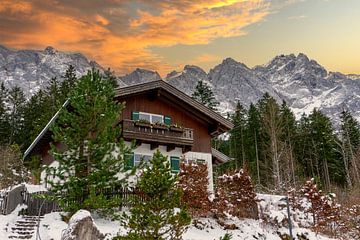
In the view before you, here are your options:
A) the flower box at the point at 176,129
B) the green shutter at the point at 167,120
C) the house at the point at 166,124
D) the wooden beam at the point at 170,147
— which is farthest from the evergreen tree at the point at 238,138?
the wooden beam at the point at 170,147

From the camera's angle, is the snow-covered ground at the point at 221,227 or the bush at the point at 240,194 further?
the bush at the point at 240,194

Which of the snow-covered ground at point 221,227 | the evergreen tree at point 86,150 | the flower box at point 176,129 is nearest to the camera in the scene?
the evergreen tree at point 86,150

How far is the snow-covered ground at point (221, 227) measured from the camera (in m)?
17.8

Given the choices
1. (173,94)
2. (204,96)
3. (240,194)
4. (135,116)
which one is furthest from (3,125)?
(240,194)

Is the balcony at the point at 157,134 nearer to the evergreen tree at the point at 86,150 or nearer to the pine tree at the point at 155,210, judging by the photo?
the evergreen tree at the point at 86,150

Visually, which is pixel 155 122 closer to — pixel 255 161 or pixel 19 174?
pixel 19 174

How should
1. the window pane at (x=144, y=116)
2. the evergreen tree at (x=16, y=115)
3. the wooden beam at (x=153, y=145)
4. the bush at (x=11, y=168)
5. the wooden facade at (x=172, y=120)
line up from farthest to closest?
the evergreen tree at (x=16, y=115), the bush at (x=11, y=168), the window pane at (x=144, y=116), the wooden beam at (x=153, y=145), the wooden facade at (x=172, y=120)

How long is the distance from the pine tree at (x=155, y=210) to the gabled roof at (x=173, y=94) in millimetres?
12477

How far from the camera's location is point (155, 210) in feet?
43.2

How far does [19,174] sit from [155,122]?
19.4 m

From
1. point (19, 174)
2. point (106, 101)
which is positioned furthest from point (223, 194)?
point (19, 174)

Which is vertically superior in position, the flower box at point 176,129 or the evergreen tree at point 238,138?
the evergreen tree at point 238,138

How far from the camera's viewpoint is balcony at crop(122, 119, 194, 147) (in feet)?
82.2

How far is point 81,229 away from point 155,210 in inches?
103
